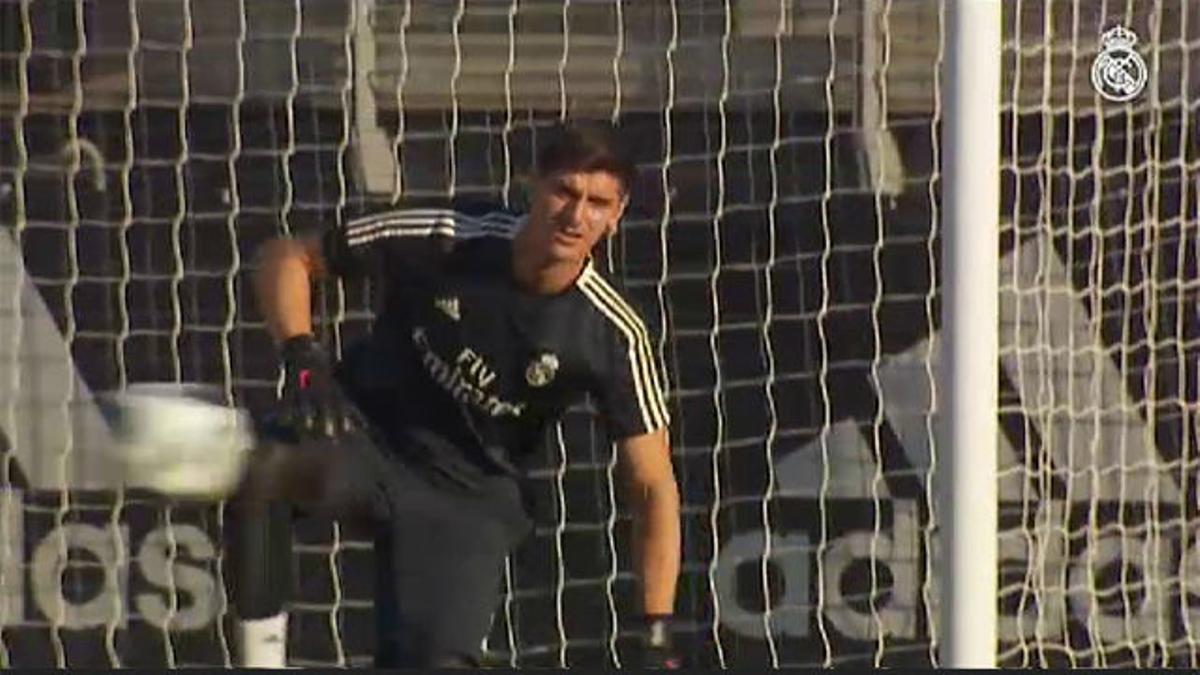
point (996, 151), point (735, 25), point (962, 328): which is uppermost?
point (735, 25)

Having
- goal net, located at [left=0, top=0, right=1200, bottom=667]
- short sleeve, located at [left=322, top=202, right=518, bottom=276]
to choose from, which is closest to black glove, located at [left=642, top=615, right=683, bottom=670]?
goal net, located at [left=0, top=0, right=1200, bottom=667]

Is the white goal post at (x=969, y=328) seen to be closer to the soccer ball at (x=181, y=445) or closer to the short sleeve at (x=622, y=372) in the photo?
the short sleeve at (x=622, y=372)

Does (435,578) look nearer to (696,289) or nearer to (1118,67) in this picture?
(696,289)

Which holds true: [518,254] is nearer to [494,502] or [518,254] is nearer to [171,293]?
[494,502]

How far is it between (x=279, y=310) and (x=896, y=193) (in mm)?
1409

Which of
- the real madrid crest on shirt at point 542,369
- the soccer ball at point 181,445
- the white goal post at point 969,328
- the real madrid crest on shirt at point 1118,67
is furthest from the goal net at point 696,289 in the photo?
the white goal post at point 969,328

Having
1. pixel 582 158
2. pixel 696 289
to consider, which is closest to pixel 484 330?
pixel 582 158

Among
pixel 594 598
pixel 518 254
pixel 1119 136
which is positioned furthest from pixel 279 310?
pixel 1119 136

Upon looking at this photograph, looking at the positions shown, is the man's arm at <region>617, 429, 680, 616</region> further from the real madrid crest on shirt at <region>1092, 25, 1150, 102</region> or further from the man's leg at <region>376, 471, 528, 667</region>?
the real madrid crest on shirt at <region>1092, 25, 1150, 102</region>

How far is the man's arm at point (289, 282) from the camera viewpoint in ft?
14.8

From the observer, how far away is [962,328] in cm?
388

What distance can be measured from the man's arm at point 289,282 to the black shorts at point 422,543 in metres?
0.28

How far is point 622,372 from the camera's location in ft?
15.5

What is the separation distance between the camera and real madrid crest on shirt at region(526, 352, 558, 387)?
4.74 m
